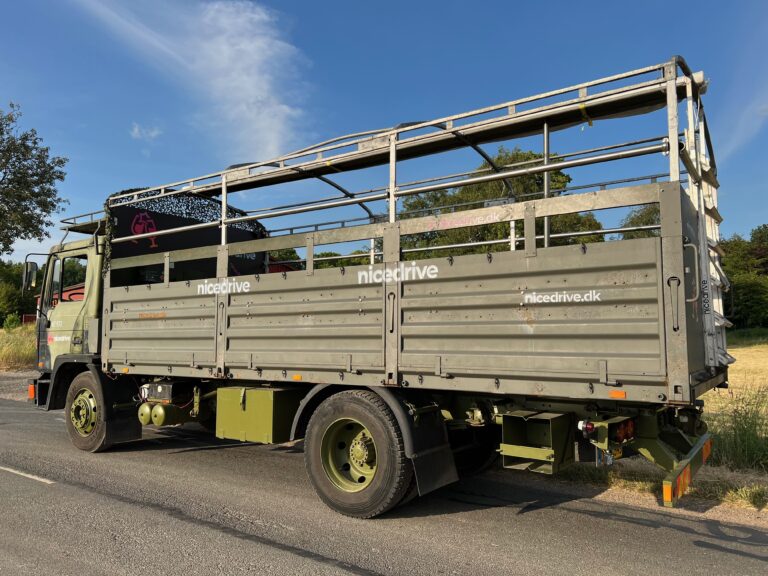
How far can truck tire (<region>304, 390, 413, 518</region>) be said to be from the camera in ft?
14.6

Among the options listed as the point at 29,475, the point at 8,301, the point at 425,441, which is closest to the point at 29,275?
the point at 29,475

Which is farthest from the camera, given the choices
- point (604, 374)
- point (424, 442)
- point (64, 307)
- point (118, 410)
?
point (64, 307)

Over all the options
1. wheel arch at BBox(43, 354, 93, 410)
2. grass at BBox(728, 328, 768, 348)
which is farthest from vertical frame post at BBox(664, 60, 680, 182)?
grass at BBox(728, 328, 768, 348)

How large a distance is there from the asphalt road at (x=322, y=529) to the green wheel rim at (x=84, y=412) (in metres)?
0.90

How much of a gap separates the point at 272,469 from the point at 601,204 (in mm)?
4496

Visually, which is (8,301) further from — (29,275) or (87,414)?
(87,414)

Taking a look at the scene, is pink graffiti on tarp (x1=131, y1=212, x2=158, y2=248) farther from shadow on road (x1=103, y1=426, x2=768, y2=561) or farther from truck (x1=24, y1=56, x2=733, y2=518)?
shadow on road (x1=103, y1=426, x2=768, y2=561)

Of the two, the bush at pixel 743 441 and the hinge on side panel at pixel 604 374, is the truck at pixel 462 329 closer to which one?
the hinge on side panel at pixel 604 374

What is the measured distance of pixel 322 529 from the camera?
4363 millimetres

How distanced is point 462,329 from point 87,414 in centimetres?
542

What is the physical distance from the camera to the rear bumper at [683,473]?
142 inches

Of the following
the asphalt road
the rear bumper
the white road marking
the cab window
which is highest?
the cab window

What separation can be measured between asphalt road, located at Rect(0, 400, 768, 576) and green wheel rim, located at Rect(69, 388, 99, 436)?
0.90 metres

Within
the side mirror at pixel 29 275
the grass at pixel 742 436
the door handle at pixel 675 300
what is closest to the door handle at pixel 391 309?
the door handle at pixel 675 300
